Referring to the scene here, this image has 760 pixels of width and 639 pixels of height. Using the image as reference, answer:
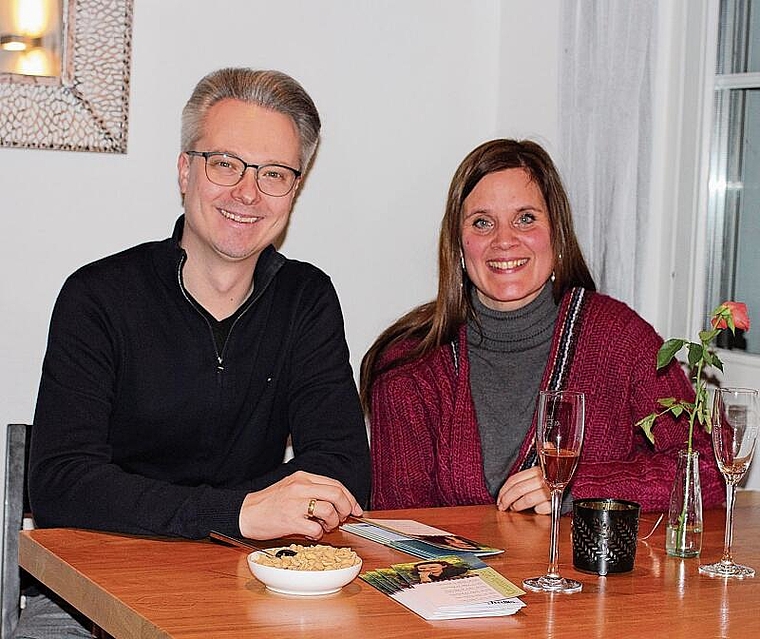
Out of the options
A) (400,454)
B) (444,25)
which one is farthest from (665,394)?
(444,25)

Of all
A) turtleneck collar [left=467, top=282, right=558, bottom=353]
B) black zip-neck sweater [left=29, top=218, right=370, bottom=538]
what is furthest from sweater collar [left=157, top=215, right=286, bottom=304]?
turtleneck collar [left=467, top=282, right=558, bottom=353]

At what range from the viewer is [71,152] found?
2881 millimetres

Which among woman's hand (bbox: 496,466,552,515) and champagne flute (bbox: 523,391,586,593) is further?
woman's hand (bbox: 496,466,552,515)

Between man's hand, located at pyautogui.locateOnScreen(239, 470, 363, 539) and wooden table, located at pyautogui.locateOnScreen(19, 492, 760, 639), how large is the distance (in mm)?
44

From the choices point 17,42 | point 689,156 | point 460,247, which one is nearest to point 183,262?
point 460,247

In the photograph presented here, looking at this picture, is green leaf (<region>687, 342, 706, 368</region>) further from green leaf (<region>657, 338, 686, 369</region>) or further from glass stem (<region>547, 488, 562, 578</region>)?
glass stem (<region>547, 488, 562, 578</region>)

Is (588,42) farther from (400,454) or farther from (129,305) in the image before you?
(129,305)

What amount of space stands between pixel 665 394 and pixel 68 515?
A: 1168mm

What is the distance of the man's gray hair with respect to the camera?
223cm

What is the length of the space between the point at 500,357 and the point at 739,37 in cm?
95

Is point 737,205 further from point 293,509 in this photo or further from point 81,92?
point 81,92

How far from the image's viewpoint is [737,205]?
2.74 metres

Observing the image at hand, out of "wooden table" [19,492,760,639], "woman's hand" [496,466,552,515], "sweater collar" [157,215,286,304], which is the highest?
"sweater collar" [157,215,286,304]

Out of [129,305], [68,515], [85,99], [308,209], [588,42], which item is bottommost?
[68,515]
